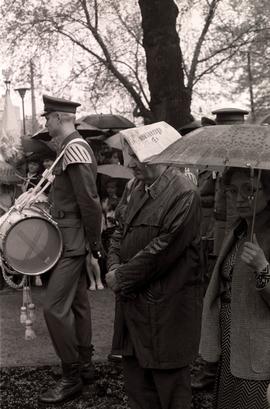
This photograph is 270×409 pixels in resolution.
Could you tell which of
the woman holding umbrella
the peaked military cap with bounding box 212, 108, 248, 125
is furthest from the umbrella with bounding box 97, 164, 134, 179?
the woman holding umbrella

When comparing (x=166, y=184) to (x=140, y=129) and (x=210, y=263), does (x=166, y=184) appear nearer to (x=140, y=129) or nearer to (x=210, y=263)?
(x=140, y=129)

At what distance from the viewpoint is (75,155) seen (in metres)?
4.52

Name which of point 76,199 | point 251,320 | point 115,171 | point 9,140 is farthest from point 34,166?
point 251,320

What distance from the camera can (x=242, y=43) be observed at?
1898cm

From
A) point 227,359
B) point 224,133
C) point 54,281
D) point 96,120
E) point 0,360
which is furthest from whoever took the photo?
point 96,120

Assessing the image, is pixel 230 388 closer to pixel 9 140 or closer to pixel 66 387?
pixel 66 387

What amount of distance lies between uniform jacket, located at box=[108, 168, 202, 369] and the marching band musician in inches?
46.3

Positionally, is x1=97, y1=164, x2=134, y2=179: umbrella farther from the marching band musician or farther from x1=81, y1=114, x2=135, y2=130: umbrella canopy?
the marching band musician

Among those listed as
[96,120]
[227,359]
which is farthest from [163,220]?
[96,120]

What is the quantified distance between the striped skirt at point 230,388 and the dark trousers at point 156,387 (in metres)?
0.52

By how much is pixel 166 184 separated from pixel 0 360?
105 inches

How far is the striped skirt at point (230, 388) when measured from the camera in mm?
2658

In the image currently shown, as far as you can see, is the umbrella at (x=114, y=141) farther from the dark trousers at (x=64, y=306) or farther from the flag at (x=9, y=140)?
the dark trousers at (x=64, y=306)

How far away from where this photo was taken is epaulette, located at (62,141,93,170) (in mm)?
4504
